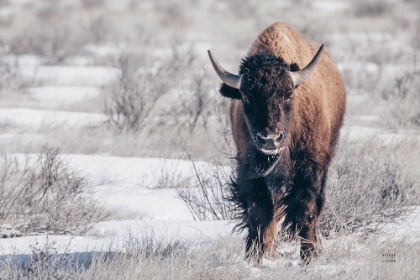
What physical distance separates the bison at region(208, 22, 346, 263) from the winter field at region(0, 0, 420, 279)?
0.27 metres

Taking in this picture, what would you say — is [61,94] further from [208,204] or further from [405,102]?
[208,204]

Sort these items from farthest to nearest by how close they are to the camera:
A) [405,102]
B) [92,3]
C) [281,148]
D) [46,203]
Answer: [92,3] → [405,102] → [46,203] → [281,148]

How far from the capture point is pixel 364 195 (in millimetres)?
6855

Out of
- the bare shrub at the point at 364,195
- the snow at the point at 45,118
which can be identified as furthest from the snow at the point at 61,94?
the bare shrub at the point at 364,195

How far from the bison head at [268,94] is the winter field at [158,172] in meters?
0.97

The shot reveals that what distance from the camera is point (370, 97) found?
583 inches

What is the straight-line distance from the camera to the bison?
566 centimetres

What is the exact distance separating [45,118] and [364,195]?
6389 millimetres

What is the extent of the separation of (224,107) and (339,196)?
5028mm

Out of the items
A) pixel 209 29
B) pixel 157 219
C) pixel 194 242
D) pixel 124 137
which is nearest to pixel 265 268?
pixel 194 242

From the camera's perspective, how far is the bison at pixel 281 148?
5.66 meters

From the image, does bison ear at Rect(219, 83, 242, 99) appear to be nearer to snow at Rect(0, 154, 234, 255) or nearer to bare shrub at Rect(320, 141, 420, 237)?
snow at Rect(0, 154, 234, 255)

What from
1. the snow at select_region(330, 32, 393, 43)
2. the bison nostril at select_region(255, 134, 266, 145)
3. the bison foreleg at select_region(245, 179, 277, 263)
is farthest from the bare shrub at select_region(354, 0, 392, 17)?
the bison nostril at select_region(255, 134, 266, 145)

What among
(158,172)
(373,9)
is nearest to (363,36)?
(373,9)
